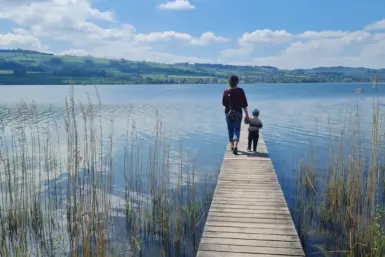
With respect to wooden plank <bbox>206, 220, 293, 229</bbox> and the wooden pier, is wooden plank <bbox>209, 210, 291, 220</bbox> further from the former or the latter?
wooden plank <bbox>206, 220, 293, 229</bbox>

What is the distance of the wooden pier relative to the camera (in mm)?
4094

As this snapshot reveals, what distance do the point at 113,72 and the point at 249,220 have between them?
121910 mm

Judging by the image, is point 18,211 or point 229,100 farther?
point 229,100

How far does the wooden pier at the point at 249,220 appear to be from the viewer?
13.4 feet

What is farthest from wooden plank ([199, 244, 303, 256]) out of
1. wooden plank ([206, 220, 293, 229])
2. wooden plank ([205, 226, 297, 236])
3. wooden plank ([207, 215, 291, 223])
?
wooden plank ([207, 215, 291, 223])

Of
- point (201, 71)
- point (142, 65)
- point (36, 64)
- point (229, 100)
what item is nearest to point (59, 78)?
point (36, 64)

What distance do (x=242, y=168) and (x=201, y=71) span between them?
149587 mm

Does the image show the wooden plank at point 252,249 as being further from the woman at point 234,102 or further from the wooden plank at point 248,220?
the woman at point 234,102

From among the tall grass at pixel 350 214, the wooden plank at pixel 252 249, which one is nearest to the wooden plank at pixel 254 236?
the wooden plank at pixel 252 249

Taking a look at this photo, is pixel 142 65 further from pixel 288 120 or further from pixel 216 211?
pixel 216 211

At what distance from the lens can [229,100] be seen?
26.6ft

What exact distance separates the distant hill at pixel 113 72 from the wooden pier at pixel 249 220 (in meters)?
69.5

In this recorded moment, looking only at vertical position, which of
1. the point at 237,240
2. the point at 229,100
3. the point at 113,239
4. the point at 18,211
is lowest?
the point at 113,239

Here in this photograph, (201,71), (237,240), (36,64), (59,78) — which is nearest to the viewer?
(237,240)
